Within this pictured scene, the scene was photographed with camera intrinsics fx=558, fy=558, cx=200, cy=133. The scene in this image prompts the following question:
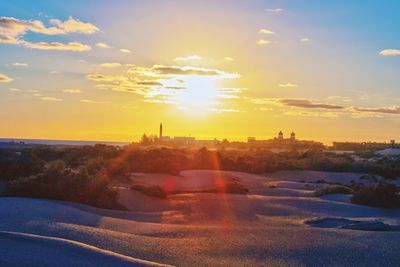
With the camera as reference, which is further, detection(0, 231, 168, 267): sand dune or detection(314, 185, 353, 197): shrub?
detection(314, 185, 353, 197): shrub

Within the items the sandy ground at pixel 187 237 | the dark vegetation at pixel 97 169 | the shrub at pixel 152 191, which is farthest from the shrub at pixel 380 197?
the shrub at pixel 152 191

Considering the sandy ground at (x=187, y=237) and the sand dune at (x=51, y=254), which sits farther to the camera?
the sandy ground at (x=187, y=237)

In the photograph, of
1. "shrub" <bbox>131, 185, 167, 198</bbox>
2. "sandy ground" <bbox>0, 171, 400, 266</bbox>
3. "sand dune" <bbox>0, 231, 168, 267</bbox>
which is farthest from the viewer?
"shrub" <bbox>131, 185, 167, 198</bbox>

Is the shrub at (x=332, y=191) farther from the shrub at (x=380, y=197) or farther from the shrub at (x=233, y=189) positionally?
the shrub at (x=233, y=189)

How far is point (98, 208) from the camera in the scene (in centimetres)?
1811

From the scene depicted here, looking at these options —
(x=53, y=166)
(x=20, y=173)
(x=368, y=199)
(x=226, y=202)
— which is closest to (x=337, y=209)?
(x=368, y=199)

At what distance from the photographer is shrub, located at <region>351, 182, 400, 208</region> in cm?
2341

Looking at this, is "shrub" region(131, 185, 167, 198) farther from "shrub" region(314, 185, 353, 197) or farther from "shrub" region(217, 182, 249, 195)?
"shrub" region(314, 185, 353, 197)

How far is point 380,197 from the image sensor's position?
23.8 metres

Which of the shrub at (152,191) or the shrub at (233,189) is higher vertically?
the shrub at (152,191)

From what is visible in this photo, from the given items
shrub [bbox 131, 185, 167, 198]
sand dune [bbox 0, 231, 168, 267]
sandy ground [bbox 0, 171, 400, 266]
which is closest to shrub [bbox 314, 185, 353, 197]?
sandy ground [bbox 0, 171, 400, 266]

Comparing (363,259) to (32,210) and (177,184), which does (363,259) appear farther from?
(177,184)

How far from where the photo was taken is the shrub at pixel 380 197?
76.8ft

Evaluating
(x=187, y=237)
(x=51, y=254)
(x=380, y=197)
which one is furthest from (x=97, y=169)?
(x=51, y=254)
